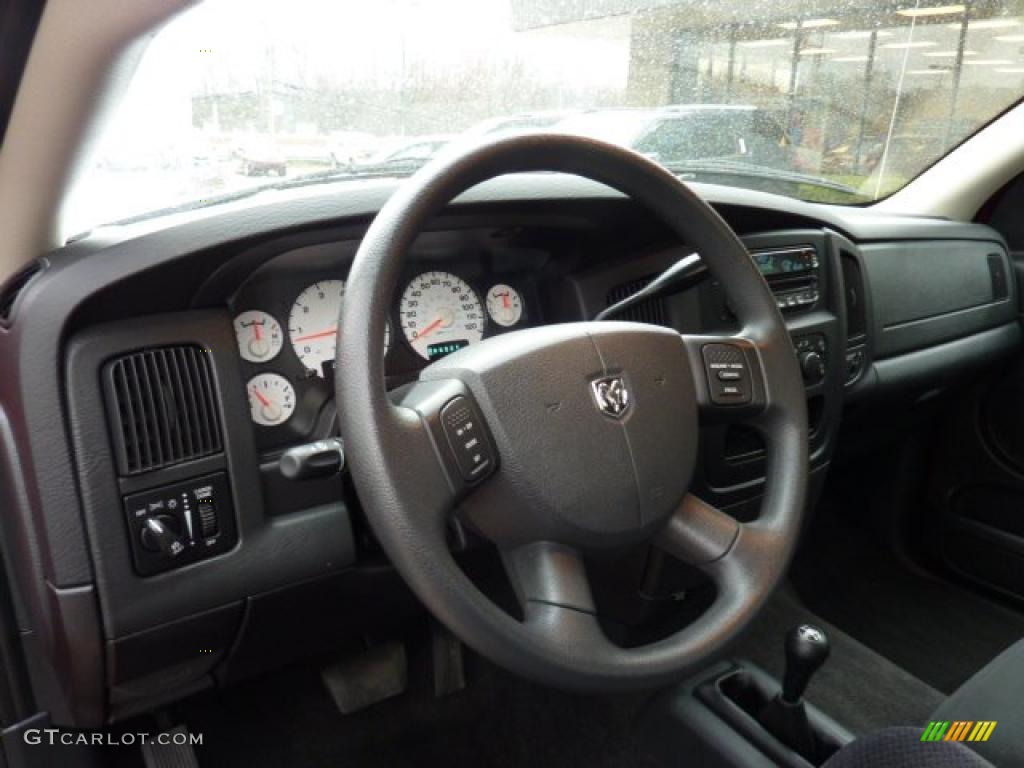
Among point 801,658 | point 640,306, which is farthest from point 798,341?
point 801,658

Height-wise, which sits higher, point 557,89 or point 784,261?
point 557,89

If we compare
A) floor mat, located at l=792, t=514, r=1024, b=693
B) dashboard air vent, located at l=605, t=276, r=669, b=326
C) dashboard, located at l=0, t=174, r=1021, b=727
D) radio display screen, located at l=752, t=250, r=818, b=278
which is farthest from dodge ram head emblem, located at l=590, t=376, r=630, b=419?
floor mat, located at l=792, t=514, r=1024, b=693

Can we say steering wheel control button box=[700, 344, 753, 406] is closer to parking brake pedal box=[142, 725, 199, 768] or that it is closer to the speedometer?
the speedometer

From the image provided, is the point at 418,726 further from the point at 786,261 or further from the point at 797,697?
the point at 786,261

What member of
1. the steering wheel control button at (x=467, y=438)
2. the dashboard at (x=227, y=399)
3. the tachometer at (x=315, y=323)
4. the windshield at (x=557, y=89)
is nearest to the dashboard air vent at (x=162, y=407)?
the dashboard at (x=227, y=399)

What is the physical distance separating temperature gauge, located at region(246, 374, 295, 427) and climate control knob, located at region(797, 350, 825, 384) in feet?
3.27

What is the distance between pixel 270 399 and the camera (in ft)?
4.08

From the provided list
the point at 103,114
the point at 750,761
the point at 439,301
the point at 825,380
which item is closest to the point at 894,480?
the point at 825,380

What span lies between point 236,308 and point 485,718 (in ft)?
3.57

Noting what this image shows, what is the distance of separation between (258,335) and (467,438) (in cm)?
49

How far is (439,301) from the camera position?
1378mm

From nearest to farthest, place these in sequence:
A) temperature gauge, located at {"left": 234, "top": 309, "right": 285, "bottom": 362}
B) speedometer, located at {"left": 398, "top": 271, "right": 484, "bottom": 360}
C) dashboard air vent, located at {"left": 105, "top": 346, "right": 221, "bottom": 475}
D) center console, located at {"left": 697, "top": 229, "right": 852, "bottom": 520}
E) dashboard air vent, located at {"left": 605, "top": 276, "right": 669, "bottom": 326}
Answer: dashboard air vent, located at {"left": 105, "top": 346, "right": 221, "bottom": 475}, temperature gauge, located at {"left": 234, "top": 309, "right": 285, "bottom": 362}, speedometer, located at {"left": 398, "top": 271, "right": 484, "bottom": 360}, dashboard air vent, located at {"left": 605, "top": 276, "right": 669, "bottom": 326}, center console, located at {"left": 697, "top": 229, "right": 852, "bottom": 520}

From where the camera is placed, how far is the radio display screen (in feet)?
5.53

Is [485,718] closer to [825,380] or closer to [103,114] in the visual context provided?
[825,380]
